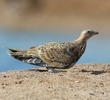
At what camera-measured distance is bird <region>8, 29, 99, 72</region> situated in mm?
11344

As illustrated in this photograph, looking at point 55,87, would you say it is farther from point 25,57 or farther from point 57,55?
point 25,57

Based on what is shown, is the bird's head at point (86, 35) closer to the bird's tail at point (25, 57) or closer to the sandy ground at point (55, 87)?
the sandy ground at point (55, 87)

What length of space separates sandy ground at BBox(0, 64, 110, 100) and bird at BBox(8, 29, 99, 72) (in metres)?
0.73

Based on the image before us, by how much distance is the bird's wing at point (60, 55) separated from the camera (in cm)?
1133

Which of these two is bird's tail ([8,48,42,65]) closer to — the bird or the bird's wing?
the bird

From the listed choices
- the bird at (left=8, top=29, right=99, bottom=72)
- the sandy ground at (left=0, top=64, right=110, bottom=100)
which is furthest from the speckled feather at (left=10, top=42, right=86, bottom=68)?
the sandy ground at (left=0, top=64, right=110, bottom=100)

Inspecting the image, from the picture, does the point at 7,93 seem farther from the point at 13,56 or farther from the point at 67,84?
the point at 13,56

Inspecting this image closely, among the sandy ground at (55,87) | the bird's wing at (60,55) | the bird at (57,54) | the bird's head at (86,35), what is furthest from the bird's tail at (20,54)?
the bird's head at (86,35)

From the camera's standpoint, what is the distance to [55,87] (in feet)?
29.6

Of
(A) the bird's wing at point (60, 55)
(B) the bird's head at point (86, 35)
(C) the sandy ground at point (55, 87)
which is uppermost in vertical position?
(B) the bird's head at point (86, 35)

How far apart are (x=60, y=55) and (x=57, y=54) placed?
112 mm

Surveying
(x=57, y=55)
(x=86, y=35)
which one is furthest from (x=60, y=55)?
(x=86, y=35)

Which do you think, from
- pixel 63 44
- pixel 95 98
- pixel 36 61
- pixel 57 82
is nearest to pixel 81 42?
pixel 63 44

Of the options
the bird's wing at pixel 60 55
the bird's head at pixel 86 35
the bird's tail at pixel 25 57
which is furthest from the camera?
the bird's head at pixel 86 35
